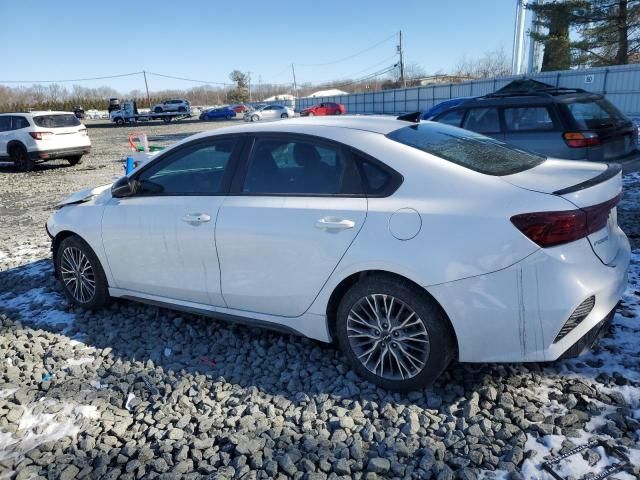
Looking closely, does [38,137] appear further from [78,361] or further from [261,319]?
[261,319]

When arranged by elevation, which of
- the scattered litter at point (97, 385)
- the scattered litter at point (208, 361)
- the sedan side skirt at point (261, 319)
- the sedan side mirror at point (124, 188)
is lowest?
the scattered litter at point (97, 385)

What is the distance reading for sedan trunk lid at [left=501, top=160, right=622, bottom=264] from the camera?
260 centimetres

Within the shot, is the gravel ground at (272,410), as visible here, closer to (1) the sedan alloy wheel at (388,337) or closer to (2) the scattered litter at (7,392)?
(2) the scattered litter at (7,392)

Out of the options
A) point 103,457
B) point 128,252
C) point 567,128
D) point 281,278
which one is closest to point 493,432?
point 281,278

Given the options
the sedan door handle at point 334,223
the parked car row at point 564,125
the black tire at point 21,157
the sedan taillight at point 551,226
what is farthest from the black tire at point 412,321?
the black tire at point 21,157

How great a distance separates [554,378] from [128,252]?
3192 millimetres

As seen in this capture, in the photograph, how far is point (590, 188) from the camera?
105 inches

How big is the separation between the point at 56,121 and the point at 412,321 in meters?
15.5

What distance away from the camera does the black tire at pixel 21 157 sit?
14.9 meters

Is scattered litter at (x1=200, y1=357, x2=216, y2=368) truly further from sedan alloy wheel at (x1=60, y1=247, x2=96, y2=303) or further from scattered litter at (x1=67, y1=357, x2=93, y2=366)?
sedan alloy wheel at (x1=60, y1=247, x2=96, y2=303)

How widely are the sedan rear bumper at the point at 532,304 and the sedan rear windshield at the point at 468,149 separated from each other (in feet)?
2.10

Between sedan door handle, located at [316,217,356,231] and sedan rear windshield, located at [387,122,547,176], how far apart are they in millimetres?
647

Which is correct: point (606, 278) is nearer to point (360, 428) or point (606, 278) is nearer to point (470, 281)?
point (470, 281)

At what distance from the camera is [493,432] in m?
2.62
